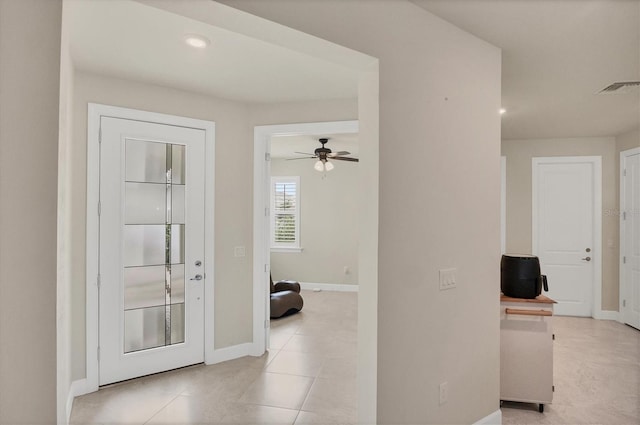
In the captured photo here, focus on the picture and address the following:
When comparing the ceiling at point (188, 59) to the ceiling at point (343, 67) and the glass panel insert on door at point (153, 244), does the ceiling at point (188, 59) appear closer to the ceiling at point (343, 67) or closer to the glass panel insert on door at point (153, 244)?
the ceiling at point (343, 67)

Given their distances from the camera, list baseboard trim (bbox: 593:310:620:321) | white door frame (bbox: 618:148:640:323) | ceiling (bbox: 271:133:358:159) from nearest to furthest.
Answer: white door frame (bbox: 618:148:640:323) < baseboard trim (bbox: 593:310:620:321) < ceiling (bbox: 271:133:358:159)

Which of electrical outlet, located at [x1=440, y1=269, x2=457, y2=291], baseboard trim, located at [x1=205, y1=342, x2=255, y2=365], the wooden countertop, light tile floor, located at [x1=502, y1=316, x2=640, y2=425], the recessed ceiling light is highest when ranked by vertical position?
the recessed ceiling light

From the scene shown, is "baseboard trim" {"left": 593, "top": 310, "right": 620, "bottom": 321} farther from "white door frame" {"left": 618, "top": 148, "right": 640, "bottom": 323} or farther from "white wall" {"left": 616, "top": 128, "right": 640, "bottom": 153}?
"white wall" {"left": 616, "top": 128, "right": 640, "bottom": 153}

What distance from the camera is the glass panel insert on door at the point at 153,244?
10.4 ft

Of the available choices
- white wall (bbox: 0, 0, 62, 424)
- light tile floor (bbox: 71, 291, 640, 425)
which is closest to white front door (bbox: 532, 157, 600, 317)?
light tile floor (bbox: 71, 291, 640, 425)

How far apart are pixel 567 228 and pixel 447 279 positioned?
4.46m

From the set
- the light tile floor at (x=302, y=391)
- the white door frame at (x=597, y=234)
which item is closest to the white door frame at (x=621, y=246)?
the white door frame at (x=597, y=234)

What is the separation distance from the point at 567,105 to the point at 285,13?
3.60 metres

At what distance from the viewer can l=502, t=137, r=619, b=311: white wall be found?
5277 millimetres

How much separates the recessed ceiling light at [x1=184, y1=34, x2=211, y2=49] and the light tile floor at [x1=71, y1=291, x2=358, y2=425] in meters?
2.62

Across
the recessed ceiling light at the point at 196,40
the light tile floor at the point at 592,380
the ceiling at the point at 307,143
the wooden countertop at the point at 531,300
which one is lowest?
the light tile floor at the point at 592,380

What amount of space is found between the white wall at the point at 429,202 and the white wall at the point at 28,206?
857mm

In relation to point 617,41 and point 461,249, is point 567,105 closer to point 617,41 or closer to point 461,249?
point 617,41

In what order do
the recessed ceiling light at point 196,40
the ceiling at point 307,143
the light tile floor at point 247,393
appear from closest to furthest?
1. the recessed ceiling light at point 196,40
2. the light tile floor at point 247,393
3. the ceiling at point 307,143
